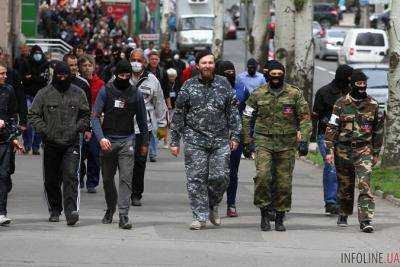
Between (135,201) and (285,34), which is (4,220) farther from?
(285,34)

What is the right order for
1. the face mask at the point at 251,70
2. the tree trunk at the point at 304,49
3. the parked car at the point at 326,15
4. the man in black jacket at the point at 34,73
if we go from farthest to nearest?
the parked car at the point at 326,15 → the tree trunk at the point at 304,49 → the man in black jacket at the point at 34,73 → the face mask at the point at 251,70

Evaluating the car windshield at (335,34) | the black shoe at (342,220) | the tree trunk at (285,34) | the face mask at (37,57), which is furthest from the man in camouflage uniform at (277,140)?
the car windshield at (335,34)

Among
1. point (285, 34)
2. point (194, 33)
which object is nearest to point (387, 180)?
point (285, 34)

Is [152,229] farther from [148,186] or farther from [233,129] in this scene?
[148,186]

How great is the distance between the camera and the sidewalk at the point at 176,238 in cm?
1215

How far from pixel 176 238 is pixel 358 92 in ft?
8.60

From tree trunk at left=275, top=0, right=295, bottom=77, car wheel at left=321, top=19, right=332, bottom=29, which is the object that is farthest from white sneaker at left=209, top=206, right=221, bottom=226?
car wheel at left=321, top=19, right=332, bottom=29

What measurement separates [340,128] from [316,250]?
6.31 ft

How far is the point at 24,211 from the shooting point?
1555 centimetres

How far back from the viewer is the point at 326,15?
81.8m

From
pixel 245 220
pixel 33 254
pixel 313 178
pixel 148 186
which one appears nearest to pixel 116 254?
pixel 33 254

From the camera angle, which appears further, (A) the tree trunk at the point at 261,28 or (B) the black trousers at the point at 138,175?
(A) the tree trunk at the point at 261,28

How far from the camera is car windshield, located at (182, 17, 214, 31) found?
66.1m

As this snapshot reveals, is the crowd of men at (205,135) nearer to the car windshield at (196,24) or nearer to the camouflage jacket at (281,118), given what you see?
the camouflage jacket at (281,118)
